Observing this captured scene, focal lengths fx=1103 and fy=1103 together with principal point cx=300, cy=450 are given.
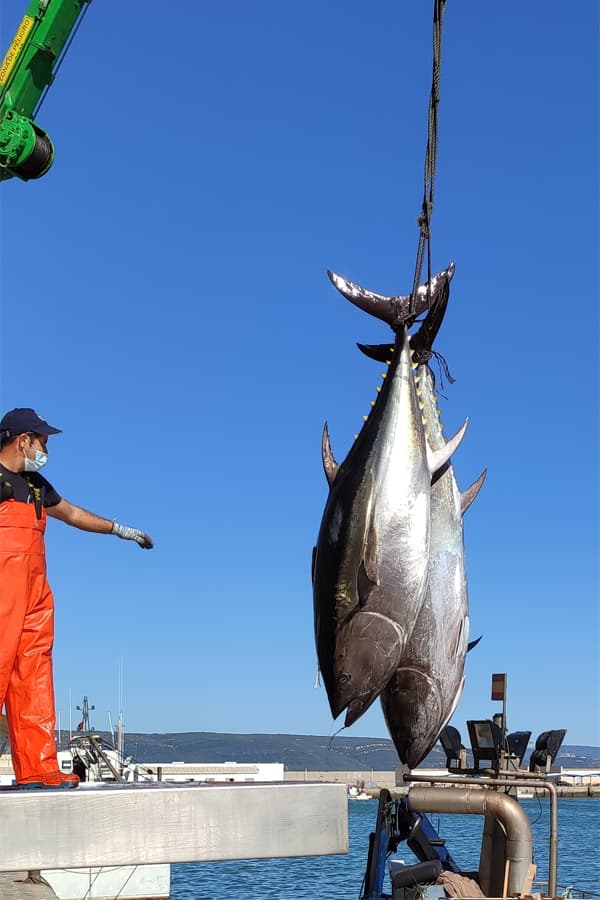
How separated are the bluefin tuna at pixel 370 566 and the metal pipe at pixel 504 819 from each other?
6424mm

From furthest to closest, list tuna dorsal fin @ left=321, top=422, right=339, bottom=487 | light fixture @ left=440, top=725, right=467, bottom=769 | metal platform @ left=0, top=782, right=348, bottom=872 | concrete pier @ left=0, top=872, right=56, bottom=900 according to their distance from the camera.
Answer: light fixture @ left=440, top=725, right=467, bottom=769 < concrete pier @ left=0, top=872, right=56, bottom=900 < tuna dorsal fin @ left=321, top=422, right=339, bottom=487 < metal platform @ left=0, top=782, right=348, bottom=872

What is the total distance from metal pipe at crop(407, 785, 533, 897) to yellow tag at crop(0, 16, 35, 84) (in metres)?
10.7

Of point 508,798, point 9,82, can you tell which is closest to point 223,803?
point 508,798

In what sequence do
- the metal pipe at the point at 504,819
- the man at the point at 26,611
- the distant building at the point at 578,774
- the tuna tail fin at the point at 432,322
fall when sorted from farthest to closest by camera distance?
the distant building at the point at 578,774 → the metal pipe at the point at 504,819 → the tuna tail fin at the point at 432,322 → the man at the point at 26,611

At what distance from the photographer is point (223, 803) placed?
387cm

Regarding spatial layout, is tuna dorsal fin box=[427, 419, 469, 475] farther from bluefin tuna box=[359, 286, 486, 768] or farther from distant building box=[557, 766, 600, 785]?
distant building box=[557, 766, 600, 785]

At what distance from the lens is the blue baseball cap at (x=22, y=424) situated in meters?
4.66

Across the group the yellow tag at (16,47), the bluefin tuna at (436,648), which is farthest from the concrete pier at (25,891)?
the yellow tag at (16,47)

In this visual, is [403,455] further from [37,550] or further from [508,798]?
[508,798]

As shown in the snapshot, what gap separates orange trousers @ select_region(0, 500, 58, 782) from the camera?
4.38 m

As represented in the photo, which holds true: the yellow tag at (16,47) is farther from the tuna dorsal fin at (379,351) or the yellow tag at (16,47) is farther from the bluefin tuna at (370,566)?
the bluefin tuna at (370,566)

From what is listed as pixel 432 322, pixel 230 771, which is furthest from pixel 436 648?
pixel 230 771

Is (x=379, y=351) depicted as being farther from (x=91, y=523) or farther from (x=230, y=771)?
(x=230, y=771)

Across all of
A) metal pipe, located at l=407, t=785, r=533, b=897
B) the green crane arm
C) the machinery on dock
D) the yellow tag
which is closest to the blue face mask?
the machinery on dock
